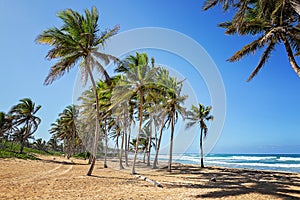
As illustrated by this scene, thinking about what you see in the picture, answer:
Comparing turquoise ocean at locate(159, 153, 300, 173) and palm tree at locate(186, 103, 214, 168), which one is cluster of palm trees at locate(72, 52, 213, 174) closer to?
palm tree at locate(186, 103, 214, 168)

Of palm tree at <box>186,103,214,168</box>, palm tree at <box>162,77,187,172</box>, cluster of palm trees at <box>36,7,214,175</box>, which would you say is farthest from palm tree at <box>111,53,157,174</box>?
palm tree at <box>186,103,214,168</box>

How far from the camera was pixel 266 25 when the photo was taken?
37.3ft

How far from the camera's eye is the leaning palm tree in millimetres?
13047

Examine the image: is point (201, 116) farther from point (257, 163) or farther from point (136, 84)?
point (257, 163)

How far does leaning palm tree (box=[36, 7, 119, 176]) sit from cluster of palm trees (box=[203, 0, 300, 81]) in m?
6.91

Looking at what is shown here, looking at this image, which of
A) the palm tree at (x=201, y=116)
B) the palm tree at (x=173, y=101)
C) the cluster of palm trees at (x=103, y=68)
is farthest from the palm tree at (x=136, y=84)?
the palm tree at (x=201, y=116)

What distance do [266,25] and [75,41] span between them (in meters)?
10.8

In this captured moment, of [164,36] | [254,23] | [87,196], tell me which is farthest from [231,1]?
[87,196]

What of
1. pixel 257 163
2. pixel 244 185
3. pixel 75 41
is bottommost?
pixel 257 163

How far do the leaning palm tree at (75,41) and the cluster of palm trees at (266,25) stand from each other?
22.7ft

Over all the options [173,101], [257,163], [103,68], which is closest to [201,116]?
[173,101]

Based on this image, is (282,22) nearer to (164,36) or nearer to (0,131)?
(164,36)

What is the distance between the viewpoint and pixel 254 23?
451 inches

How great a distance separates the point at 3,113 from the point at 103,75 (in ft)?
124
